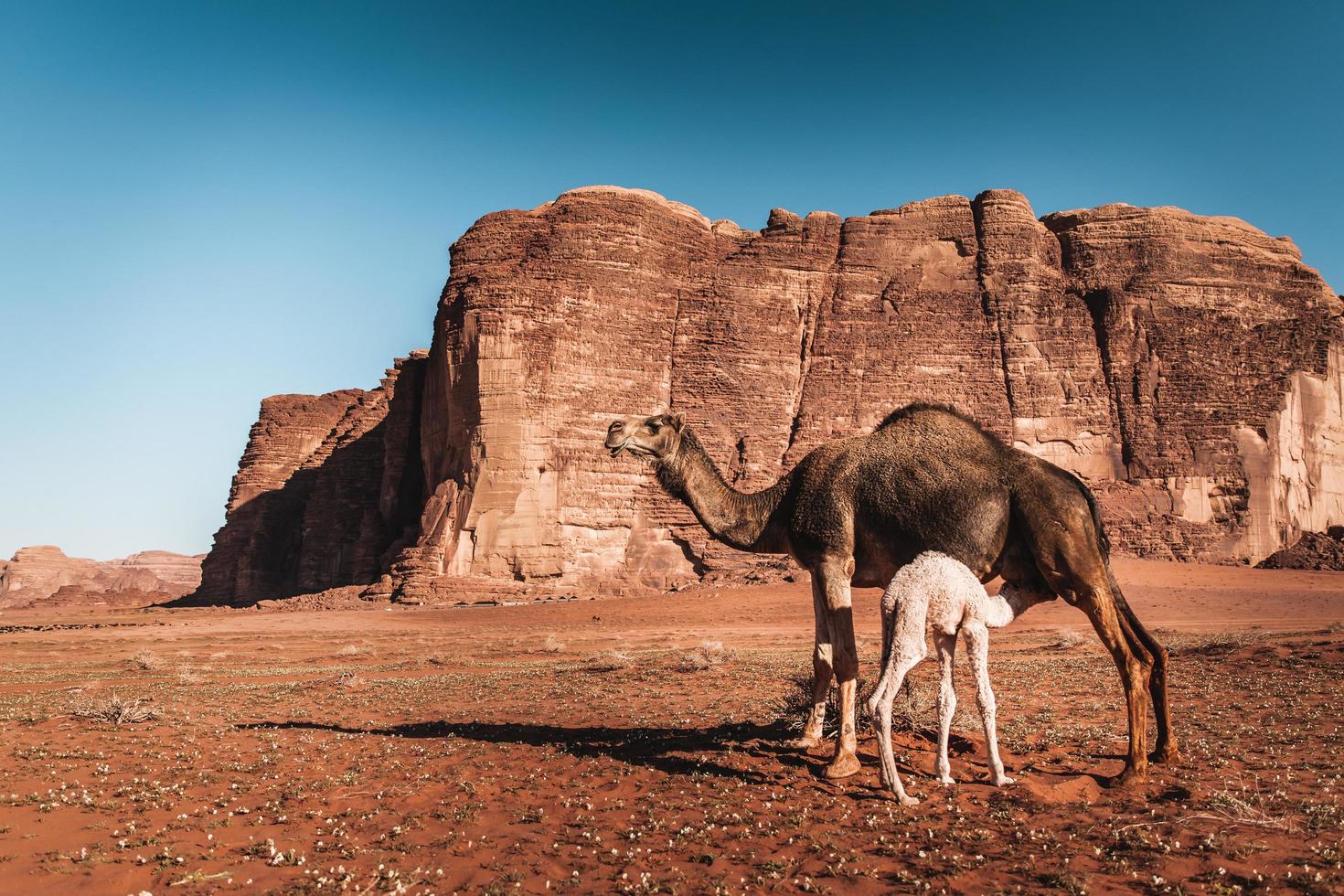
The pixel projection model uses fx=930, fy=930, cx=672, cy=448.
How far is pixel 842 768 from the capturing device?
352 inches

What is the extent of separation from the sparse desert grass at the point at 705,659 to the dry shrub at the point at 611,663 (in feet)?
4.08

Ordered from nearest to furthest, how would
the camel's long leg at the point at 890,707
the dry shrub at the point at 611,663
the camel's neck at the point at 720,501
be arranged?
the camel's long leg at the point at 890,707 → the camel's neck at the point at 720,501 → the dry shrub at the point at 611,663

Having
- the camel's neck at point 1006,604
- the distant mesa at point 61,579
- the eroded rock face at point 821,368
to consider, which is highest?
the eroded rock face at point 821,368

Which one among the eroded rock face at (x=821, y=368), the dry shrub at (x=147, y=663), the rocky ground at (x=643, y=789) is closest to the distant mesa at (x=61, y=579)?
the eroded rock face at (x=821, y=368)

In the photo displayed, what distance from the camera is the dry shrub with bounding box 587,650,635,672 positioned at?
2098 centimetres

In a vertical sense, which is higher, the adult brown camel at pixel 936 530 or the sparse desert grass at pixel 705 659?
the adult brown camel at pixel 936 530

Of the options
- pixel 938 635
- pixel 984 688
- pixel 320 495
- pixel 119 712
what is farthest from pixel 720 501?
pixel 320 495

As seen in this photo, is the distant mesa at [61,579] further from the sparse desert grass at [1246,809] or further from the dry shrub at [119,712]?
the sparse desert grass at [1246,809]

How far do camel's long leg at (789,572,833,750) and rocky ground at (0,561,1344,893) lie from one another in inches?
15.9

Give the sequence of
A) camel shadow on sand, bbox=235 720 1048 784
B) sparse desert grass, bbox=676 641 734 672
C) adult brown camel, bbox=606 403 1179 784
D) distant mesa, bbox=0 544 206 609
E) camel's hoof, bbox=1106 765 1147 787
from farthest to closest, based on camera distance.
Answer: distant mesa, bbox=0 544 206 609 < sparse desert grass, bbox=676 641 734 672 < camel shadow on sand, bbox=235 720 1048 784 < adult brown camel, bbox=606 403 1179 784 < camel's hoof, bbox=1106 765 1147 787

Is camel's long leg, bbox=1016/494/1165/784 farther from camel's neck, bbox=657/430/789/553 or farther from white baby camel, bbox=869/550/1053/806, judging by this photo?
camel's neck, bbox=657/430/789/553

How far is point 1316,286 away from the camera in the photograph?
62.6 metres

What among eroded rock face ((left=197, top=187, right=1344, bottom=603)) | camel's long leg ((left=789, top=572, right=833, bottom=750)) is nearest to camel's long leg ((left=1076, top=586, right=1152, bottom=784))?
camel's long leg ((left=789, top=572, right=833, bottom=750))

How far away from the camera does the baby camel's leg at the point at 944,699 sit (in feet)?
26.3
